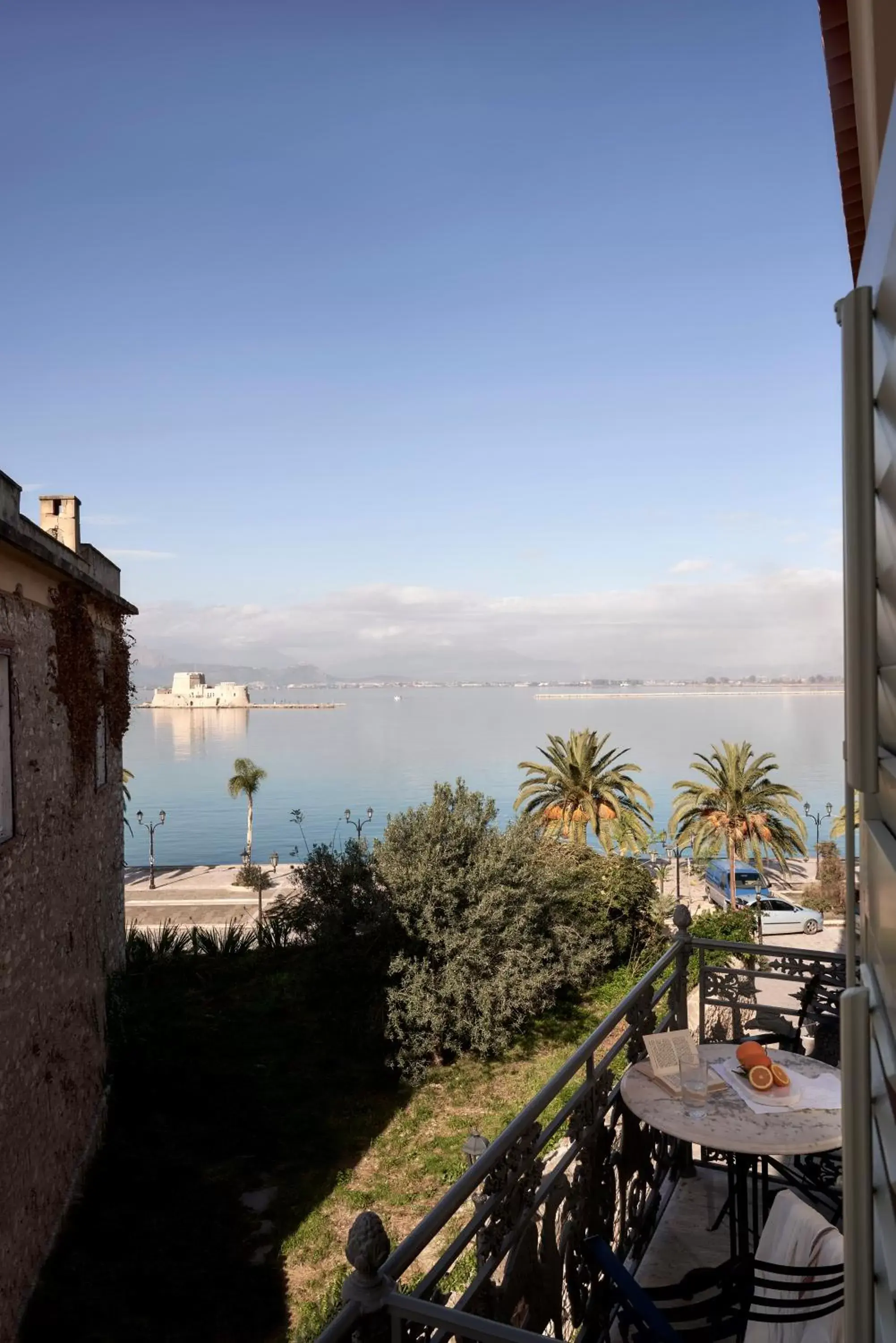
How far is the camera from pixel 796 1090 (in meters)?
3.51

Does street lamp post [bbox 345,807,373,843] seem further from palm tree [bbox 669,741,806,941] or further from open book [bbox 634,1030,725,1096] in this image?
open book [bbox 634,1030,725,1096]

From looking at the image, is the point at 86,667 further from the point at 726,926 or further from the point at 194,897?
the point at 194,897

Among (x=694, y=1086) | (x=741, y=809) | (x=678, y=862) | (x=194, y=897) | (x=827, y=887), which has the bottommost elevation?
(x=194, y=897)

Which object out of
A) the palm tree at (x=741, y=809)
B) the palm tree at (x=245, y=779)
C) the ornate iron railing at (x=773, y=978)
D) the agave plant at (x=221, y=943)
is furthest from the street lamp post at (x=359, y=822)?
the ornate iron railing at (x=773, y=978)

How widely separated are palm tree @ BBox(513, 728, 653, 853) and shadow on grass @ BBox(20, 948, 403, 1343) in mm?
11934

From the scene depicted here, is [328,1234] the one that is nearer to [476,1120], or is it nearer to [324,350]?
[476,1120]

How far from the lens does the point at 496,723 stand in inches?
7343

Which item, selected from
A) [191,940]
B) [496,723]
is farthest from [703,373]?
[496,723]

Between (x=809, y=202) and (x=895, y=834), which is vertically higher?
(x=809, y=202)

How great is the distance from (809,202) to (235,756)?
12518cm

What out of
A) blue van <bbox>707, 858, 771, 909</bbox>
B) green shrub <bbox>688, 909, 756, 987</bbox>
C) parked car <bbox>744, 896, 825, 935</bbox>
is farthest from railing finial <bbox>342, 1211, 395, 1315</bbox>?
blue van <bbox>707, 858, 771, 909</bbox>

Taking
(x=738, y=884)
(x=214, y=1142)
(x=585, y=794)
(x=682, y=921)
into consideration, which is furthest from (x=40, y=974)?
(x=738, y=884)

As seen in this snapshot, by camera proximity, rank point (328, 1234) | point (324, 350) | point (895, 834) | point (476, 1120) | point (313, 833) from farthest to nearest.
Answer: point (313, 833) < point (324, 350) < point (476, 1120) < point (328, 1234) < point (895, 834)

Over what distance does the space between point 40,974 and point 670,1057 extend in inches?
271
